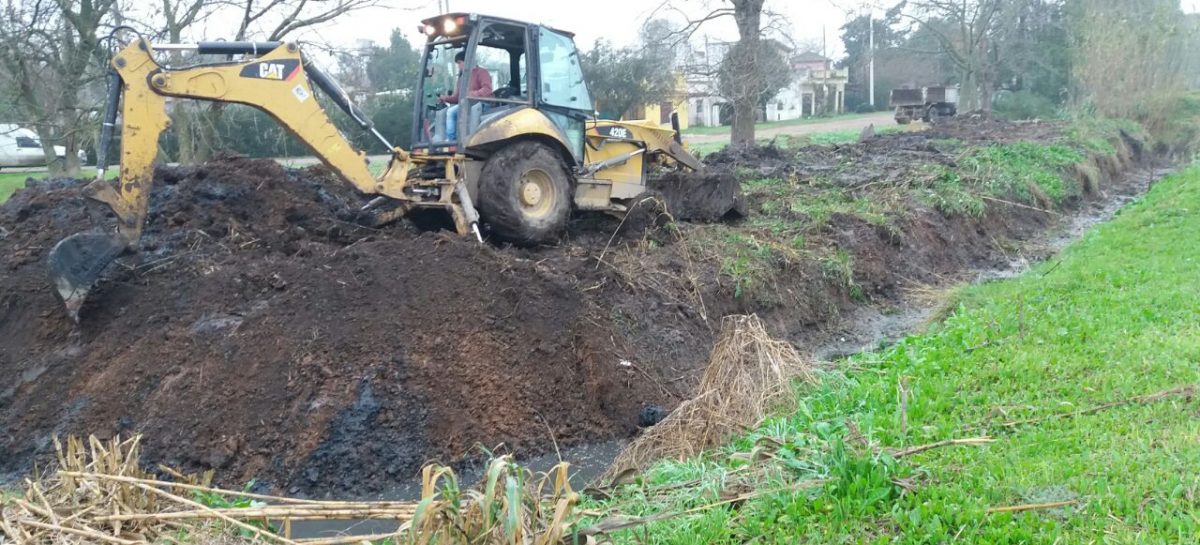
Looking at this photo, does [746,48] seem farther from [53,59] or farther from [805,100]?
[805,100]

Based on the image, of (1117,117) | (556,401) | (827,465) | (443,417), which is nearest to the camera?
(827,465)

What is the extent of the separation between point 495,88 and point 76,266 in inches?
187

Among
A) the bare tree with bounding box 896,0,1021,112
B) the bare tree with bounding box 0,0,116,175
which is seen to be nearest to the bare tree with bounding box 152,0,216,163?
the bare tree with bounding box 0,0,116,175

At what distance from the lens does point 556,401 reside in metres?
7.92

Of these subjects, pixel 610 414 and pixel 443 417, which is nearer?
pixel 443 417

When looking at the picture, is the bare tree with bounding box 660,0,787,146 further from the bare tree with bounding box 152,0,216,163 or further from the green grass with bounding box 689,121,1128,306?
the bare tree with bounding box 152,0,216,163

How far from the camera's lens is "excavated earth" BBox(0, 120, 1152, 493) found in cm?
698

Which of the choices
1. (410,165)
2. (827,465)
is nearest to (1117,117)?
(410,165)

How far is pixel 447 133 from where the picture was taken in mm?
9891

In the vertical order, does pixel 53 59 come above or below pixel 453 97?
above

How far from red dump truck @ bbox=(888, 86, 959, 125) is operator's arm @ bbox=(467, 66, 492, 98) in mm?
31504

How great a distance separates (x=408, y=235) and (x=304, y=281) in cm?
163

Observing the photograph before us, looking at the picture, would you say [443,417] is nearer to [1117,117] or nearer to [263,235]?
[263,235]

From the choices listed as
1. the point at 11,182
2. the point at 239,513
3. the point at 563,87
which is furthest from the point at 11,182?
the point at 239,513
